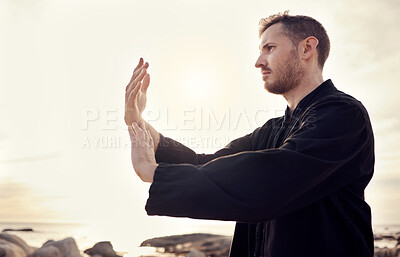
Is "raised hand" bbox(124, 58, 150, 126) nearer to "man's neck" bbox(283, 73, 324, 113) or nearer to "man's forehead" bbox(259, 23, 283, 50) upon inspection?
"man's forehead" bbox(259, 23, 283, 50)

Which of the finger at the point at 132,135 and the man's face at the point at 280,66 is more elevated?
the man's face at the point at 280,66

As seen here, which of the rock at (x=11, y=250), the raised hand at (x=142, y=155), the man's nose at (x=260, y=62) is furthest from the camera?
the rock at (x=11, y=250)

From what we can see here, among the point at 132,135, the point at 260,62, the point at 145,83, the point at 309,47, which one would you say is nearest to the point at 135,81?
the point at 145,83

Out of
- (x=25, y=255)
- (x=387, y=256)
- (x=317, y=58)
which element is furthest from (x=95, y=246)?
(x=317, y=58)

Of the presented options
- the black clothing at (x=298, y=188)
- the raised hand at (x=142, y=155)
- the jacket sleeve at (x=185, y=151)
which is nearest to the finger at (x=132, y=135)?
the raised hand at (x=142, y=155)

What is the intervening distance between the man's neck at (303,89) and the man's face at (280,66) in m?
0.03

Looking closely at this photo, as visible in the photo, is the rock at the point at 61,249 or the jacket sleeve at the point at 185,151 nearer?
the jacket sleeve at the point at 185,151

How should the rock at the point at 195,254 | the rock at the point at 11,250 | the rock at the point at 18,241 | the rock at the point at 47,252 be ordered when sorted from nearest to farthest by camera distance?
the rock at the point at 11,250 < the rock at the point at 47,252 < the rock at the point at 18,241 < the rock at the point at 195,254

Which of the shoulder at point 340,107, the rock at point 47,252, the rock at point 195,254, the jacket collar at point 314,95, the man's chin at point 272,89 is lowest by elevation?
the rock at point 195,254

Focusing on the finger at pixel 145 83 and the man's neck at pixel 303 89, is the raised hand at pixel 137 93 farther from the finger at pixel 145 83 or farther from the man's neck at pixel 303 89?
the man's neck at pixel 303 89

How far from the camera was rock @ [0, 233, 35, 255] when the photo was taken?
6.13 meters

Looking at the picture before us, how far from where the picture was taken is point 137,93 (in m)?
2.82

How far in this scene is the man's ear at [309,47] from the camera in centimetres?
291

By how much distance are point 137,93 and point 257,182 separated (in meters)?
1.35
